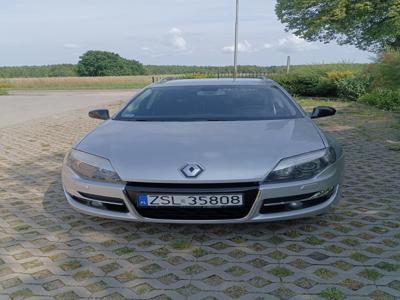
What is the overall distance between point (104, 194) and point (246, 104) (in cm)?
183

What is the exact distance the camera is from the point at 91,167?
322cm

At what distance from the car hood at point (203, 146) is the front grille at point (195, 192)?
0.06 metres

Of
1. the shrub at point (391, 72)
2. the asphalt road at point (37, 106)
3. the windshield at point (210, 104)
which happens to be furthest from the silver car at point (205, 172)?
the shrub at point (391, 72)

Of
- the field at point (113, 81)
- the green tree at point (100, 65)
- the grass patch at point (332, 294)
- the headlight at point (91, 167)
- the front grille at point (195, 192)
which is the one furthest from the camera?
the green tree at point (100, 65)

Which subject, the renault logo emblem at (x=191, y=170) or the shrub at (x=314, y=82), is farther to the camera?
the shrub at (x=314, y=82)

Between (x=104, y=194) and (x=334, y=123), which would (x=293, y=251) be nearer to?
(x=104, y=194)

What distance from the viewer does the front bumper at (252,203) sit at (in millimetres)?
2971

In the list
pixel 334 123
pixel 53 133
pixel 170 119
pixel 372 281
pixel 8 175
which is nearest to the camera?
pixel 372 281

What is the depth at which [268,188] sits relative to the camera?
2920 mm

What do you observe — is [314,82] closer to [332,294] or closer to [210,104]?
[210,104]

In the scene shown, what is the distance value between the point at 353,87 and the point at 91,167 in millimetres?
15300

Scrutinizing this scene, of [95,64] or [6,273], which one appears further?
[95,64]

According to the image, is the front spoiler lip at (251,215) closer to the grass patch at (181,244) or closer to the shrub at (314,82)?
the grass patch at (181,244)

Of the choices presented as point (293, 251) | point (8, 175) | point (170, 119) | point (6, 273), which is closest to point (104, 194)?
point (6, 273)
